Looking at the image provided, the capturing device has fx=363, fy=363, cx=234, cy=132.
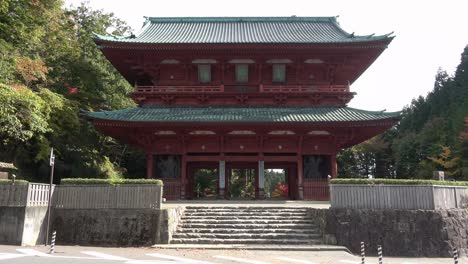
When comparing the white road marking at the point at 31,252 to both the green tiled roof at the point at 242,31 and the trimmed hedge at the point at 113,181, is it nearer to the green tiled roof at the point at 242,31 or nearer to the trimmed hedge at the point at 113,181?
the trimmed hedge at the point at 113,181

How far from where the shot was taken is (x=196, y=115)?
893 inches

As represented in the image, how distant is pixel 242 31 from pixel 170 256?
20609 mm

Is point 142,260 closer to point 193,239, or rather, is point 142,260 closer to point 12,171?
point 193,239

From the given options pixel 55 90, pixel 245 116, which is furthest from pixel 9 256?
pixel 55 90

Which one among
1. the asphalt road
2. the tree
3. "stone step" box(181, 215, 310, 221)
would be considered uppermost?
the tree

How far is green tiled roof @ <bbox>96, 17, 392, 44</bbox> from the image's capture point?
2491 cm

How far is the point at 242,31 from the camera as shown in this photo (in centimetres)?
2905

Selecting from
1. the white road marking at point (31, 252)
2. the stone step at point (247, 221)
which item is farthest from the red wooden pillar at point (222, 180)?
the white road marking at point (31, 252)

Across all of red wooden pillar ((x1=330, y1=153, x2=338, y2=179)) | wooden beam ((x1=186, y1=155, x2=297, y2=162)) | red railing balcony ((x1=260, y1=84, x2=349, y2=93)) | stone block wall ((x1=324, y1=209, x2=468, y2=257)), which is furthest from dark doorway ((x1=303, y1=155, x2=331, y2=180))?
stone block wall ((x1=324, y1=209, x2=468, y2=257))

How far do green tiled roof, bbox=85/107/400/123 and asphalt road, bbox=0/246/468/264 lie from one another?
29.5 ft

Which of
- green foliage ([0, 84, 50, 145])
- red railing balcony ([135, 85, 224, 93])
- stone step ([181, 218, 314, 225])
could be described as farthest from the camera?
red railing balcony ([135, 85, 224, 93])

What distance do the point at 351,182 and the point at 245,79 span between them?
11.6 meters

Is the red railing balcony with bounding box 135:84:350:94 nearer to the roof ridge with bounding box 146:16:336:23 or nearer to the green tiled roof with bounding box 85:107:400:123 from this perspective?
the green tiled roof with bounding box 85:107:400:123

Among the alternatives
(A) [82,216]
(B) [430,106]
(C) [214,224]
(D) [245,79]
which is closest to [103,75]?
(D) [245,79]
